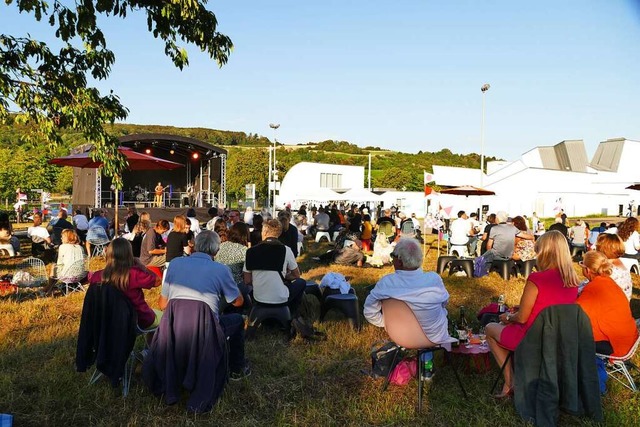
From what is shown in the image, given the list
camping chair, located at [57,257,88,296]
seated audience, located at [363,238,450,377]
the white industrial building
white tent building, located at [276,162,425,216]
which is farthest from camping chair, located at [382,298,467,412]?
white tent building, located at [276,162,425,216]

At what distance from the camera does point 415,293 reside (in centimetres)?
393

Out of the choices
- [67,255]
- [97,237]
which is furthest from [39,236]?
[67,255]

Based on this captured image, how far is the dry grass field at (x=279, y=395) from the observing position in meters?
3.69

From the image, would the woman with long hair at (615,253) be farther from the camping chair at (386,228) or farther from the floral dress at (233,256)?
the camping chair at (386,228)

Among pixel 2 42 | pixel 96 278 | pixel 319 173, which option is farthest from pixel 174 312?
pixel 319 173

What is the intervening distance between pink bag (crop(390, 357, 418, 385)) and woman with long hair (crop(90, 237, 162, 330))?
2.06 m

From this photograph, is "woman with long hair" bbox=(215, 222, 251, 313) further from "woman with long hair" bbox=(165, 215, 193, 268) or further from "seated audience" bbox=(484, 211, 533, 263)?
"seated audience" bbox=(484, 211, 533, 263)

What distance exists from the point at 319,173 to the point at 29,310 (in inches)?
1429

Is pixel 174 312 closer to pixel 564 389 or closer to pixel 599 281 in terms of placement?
pixel 564 389

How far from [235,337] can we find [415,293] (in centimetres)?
152

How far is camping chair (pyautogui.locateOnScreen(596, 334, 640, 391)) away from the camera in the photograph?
396 centimetres

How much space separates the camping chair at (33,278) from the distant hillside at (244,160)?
1.77 metres

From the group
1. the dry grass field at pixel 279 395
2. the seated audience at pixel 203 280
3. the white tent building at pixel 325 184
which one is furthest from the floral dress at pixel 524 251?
the white tent building at pixel 325 184

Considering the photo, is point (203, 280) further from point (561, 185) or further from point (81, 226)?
point (561, 185)
